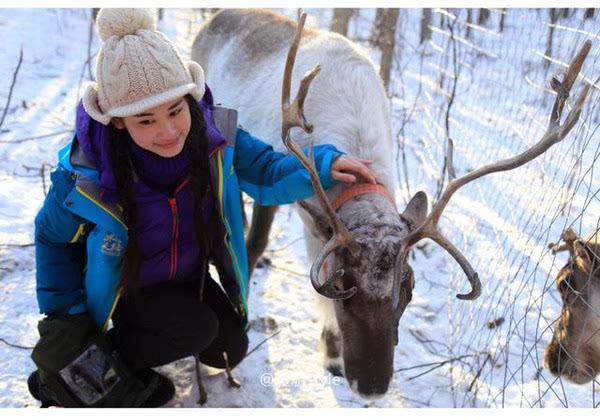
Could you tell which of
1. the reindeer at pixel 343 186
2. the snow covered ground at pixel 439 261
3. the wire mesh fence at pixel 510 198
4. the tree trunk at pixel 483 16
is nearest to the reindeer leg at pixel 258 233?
the reindeer at pixel 343 186

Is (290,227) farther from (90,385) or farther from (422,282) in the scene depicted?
(90,385)

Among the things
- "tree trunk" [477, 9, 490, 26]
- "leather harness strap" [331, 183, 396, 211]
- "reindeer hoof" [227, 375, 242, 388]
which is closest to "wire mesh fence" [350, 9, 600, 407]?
"leather harness strap" [331, 183, 396, 211]

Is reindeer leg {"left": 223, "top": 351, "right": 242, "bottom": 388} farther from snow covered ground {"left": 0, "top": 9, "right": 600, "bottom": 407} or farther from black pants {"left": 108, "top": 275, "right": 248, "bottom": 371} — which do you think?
black pants {"left": 108, "top": 275, "right": 248, "bottom": 371}

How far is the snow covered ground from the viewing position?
286cm

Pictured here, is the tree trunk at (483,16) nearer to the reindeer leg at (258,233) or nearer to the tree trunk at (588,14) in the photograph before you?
the tree trunk at (588,14)

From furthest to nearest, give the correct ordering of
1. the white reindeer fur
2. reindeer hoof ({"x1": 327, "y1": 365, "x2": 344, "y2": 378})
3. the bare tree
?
the bare tree < reindeer hoof ({"x1": 327, "y1": 365, "x2": 344, "y2": 378}) < the white reindeer fur

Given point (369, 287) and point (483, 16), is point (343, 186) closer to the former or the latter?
point (369, 287)

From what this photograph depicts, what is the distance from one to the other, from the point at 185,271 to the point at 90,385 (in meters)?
0.61

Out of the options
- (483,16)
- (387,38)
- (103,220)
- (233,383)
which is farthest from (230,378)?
(483,16)

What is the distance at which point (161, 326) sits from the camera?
2.54 m

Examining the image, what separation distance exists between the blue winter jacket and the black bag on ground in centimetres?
7

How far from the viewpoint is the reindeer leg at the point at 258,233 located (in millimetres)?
3557

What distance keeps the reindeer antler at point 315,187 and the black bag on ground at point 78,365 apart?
1.00m
